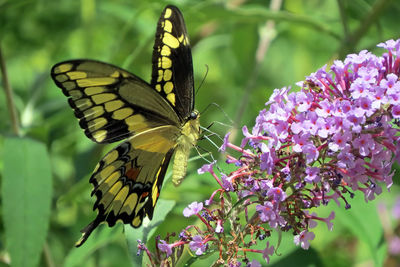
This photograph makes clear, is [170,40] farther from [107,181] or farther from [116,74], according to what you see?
[107,181]

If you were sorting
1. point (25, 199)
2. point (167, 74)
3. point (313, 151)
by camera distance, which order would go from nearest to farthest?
point (313, 151), point (167, 74), point (25, 199)

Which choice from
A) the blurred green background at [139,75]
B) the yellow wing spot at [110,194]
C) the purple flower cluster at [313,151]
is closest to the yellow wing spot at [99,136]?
the yellow wing spot at [110,194]

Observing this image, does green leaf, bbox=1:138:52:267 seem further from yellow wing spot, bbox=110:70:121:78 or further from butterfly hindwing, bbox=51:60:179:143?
yellow wing spot, bbox=110:70:121:78

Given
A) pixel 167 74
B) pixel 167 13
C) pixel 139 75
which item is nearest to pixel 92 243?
pixel 167 74

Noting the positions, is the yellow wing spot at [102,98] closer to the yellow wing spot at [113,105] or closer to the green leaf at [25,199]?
the yellow wing spot at [113,105]

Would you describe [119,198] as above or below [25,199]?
above

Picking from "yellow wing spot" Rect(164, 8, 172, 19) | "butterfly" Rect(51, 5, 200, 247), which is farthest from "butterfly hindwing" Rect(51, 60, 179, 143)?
"yellow wing spot" Rect(164, 8, 172, 19)
